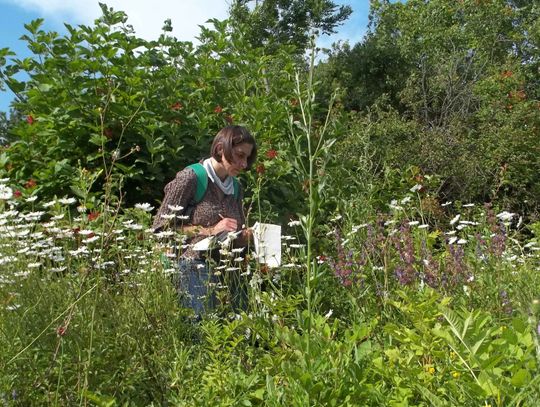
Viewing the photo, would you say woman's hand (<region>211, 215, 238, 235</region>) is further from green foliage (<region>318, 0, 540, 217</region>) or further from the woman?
green foliage (<region>318, 0, 540, 217</region>)

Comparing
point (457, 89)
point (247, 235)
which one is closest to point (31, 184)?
point (247, 235)

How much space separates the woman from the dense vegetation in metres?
0.11

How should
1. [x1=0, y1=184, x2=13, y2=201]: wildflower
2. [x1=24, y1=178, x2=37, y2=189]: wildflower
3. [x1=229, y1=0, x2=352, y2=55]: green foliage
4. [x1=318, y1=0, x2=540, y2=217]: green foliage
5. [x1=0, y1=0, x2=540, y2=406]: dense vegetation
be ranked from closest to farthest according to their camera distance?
[x1=0, y1=0, x2=540, y2=406]: dense vegetation < [x1=0, y1=184, x2=13, y2=201]: wildflower < [x1=24, y1=178, x2=37, y2=189]: wildflower < [x1=318, y1=0, x2=540, y2=217]: green foliage < [x1=229, y1=0, x2=352, y2=55]: green foliage

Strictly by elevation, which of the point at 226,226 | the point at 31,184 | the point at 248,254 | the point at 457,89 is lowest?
the point at 248,254

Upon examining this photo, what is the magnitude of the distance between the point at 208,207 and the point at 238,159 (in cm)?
30

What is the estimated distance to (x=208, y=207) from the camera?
362 centimetres

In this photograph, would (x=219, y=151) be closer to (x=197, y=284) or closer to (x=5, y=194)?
(x=197, y=284)

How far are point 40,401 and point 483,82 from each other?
14.3 m

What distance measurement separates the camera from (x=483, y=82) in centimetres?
1509

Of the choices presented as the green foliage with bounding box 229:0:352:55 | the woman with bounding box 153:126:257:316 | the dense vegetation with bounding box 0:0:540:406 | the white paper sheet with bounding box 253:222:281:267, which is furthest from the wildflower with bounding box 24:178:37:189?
the green foliage with bounding box 229:0:352:55

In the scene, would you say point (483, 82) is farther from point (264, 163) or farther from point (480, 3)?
point (264, 163)

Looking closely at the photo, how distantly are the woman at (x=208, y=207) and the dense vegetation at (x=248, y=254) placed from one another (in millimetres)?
115

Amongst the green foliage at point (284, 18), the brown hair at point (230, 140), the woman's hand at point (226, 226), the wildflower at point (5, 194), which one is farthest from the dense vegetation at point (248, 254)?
the green foliage at point (284, 18)

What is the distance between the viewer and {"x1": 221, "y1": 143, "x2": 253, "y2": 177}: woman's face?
3602 millimetres
